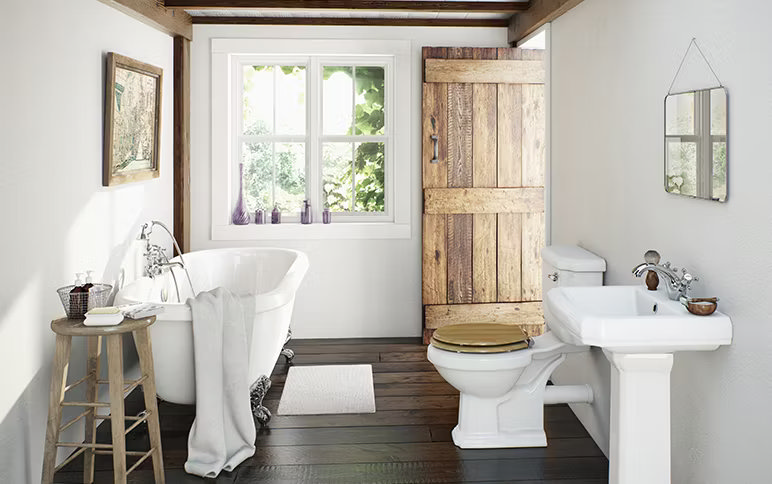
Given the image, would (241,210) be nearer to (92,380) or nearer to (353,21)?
(353,21)

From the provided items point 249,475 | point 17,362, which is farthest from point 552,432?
point 17,362

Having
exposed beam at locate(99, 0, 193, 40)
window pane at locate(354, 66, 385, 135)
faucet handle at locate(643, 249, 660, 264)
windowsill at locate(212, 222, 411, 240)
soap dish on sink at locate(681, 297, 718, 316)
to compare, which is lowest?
soap dish on sink at locate(681, 297, 718, 316)

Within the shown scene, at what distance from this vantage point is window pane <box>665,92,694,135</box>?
104 inches

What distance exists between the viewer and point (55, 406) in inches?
114

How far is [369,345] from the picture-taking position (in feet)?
17.8

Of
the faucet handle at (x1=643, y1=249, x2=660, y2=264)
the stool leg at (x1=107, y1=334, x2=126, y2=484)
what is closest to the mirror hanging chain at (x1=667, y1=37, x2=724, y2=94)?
the faucet handle at (x1=643, y1=249, x2=660, y2=264)

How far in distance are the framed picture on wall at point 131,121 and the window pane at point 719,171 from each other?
9.63ft

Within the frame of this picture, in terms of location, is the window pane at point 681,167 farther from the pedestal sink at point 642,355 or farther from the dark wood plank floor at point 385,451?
A: the dark wood plank floor at point 385,451

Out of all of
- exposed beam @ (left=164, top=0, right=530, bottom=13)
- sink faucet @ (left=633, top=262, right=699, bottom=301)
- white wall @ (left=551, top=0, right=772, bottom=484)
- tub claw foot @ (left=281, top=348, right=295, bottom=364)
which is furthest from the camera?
tub claw foot @ (left=281, top=348, right=295, bottom=364)

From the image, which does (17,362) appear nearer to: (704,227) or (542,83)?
(704,227)

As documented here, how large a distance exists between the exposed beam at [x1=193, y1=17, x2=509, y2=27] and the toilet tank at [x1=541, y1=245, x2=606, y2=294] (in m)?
2.20

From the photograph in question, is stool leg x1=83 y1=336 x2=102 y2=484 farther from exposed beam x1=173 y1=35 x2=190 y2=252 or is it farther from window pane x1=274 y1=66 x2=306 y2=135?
window pane x1=274 y1=66 x2=306 y2=135

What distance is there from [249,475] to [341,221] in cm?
274

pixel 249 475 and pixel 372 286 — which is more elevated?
pixel 372 286
